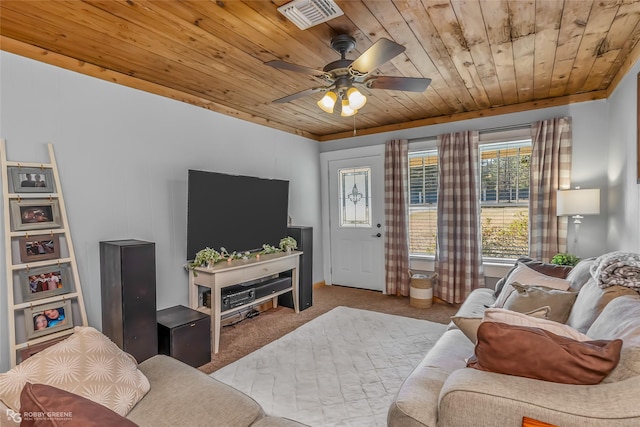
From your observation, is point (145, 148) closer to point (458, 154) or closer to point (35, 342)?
point (35, 342)

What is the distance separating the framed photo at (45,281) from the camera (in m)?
2.30

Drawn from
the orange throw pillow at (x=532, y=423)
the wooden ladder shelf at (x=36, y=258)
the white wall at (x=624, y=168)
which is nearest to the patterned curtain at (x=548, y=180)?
the white wall at (x=624, y=168)

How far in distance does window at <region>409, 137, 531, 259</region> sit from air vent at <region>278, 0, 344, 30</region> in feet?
9.79

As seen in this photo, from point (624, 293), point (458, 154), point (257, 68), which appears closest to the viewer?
point (624, 293)

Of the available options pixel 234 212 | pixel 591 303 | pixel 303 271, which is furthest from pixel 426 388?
pixel 303 271

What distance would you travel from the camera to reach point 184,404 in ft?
4.62

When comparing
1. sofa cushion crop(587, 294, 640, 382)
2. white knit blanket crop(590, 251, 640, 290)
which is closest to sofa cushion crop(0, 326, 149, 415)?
sofa cushion crop(587, 294, 640, 382)

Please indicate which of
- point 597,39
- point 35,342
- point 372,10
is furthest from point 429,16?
point 35,342

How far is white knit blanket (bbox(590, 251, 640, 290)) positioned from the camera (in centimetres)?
178

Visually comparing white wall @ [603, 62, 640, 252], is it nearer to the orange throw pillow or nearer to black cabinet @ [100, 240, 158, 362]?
the orange throw pillow

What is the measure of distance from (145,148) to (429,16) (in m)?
2.59

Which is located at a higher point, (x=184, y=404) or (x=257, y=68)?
(x=257, y=68)

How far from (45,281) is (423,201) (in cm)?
413

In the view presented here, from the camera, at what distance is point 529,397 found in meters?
1.07
